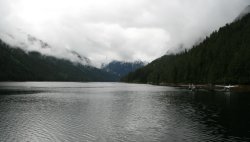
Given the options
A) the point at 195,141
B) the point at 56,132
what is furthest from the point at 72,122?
the point at 195,141

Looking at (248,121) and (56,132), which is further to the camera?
(248,121)

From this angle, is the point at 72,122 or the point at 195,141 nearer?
the point at 195,141

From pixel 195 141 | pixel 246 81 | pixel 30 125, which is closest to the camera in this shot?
pixel 195 141

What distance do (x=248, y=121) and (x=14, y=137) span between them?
4714 centimetres

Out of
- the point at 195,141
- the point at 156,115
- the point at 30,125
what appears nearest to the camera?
the point at 195,141

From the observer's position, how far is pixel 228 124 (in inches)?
2677

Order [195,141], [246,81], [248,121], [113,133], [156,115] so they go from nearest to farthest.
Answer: [195,141] → [113,133] → [248,121] → [156,115] → [246,81]

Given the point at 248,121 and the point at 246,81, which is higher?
the point at 246,81

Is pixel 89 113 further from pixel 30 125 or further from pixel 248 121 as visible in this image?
pixel 248 121

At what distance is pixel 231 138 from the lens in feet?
178

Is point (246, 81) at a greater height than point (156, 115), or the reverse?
point (246, 81)

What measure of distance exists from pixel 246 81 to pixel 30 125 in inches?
6301

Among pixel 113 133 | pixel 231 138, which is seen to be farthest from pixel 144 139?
pixel 231 138

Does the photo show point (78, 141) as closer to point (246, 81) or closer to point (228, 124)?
point (228, 124)
